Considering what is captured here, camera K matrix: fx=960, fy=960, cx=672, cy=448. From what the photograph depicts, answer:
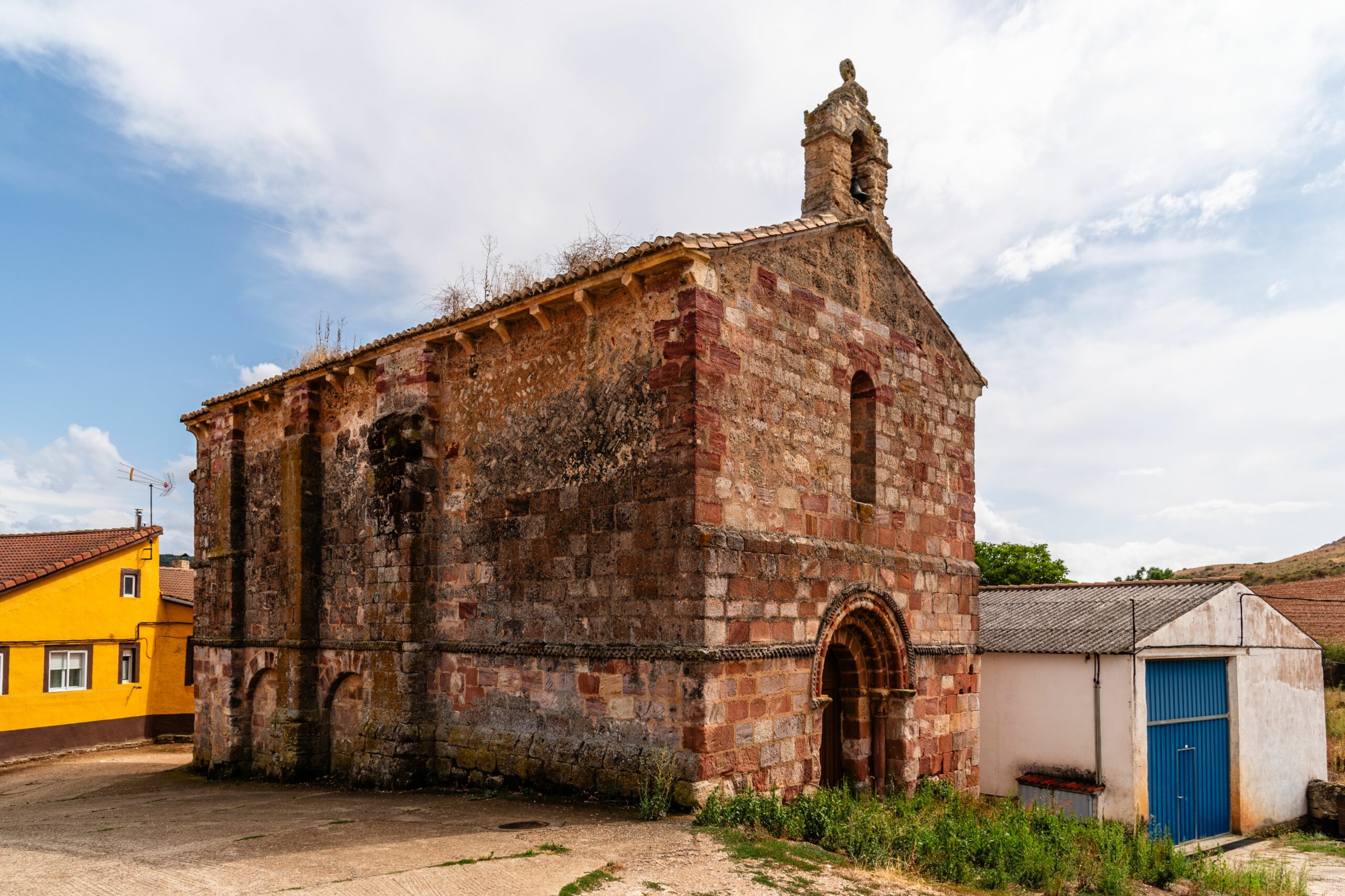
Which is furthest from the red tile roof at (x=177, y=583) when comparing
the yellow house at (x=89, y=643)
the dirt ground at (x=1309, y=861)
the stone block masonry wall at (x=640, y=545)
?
the dirt ground at (x=1309, y=861)

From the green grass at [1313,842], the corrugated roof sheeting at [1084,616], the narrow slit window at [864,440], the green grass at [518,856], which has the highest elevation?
the narrow slit window at [864,440]

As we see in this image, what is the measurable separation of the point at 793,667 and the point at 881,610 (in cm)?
181

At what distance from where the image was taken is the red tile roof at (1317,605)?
106 feet

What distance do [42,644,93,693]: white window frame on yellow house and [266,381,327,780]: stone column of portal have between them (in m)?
8.38

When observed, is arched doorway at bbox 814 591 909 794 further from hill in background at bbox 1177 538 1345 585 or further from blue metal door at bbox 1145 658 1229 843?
hill in background at bbox 1177 538 1345 585

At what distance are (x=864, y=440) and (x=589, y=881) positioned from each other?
21.0ft

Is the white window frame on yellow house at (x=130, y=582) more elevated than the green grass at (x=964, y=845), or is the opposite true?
the white window frame on yellow house at (x=130, y=582)

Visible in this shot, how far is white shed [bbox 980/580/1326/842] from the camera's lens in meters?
13.5

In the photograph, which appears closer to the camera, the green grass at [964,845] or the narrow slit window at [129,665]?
the green grass at [964,845]

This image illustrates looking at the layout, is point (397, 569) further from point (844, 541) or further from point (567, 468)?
point (844, 541)

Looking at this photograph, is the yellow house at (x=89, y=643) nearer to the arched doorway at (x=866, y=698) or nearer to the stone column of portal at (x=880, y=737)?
the arched doorway at (x=866, y=698)

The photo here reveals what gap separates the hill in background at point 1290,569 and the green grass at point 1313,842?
24470 millimetres

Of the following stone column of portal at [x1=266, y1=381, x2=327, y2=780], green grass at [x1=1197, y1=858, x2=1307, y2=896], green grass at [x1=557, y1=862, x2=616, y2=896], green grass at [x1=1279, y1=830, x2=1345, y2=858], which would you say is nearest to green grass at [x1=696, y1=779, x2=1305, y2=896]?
green grass at [x1=1197, y1=858, x2=1307, y2=896]

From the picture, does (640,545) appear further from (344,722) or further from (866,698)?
(344,722)
